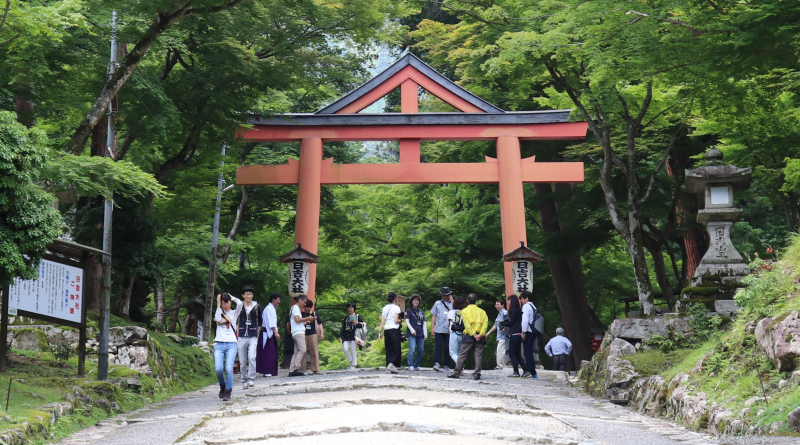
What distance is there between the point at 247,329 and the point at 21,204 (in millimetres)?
3955

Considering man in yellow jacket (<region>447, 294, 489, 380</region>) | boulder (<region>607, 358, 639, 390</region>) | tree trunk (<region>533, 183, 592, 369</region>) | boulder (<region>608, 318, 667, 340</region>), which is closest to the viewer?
boulder (<region>607, 358, 639, 390</region>)

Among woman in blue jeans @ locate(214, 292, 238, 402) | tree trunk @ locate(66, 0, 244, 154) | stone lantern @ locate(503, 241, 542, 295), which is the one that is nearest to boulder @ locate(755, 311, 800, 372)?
woman in blue jeans @ locate(214, 292, 238, 402)

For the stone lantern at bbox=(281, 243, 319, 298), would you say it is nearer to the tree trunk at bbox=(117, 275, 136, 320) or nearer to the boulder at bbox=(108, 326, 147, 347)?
the tree trunk at bbox=(117, 275, 136, 320)

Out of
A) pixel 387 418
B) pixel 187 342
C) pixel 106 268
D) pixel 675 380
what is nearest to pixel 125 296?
pixel 187 342

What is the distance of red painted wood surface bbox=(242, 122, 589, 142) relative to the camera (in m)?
18.3

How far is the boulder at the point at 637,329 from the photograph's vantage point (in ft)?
38.4

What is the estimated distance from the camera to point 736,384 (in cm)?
760

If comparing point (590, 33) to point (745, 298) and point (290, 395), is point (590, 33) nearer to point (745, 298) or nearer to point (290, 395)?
point (745, 298)

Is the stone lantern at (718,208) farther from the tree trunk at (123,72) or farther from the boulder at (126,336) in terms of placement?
the boulder at (126,336)

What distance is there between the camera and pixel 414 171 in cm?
1820

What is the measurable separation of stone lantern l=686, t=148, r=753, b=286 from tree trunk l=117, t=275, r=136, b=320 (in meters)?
11.2

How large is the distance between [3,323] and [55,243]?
110 cm

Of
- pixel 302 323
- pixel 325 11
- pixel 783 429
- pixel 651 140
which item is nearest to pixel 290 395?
pixel 302 323

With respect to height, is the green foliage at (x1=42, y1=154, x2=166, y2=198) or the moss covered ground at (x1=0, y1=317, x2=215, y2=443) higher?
the green foliage at (x1=42, y1=154, x2=166, y2=198)
